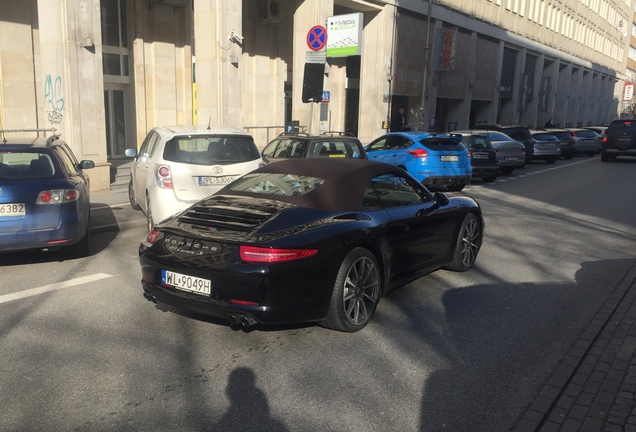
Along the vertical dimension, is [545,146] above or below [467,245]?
above

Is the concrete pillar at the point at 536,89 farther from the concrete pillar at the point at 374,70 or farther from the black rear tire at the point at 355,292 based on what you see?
the black rear tire at the point at 355,292

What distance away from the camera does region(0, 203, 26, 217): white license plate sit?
6582 millimetres

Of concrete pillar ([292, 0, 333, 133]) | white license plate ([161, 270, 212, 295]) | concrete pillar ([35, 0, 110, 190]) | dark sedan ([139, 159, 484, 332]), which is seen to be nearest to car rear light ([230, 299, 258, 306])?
dark sedan ([139, 159, 484, 332])

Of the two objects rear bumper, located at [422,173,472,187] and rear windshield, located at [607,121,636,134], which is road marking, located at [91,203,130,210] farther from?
rear windshield, located at [607,121,636,134]

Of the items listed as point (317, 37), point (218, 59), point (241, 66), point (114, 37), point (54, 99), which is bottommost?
point (54, 99)

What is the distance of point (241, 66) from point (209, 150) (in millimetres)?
10096

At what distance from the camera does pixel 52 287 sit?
6.32 metres

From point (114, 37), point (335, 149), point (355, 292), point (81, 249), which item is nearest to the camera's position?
point (355, 292)

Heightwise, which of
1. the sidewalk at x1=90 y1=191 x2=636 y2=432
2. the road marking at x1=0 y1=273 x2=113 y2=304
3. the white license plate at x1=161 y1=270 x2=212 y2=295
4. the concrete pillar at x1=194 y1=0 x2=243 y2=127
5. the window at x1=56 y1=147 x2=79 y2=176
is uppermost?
the concrete pillar at x1=194 y1=0 x2=243 y2=127

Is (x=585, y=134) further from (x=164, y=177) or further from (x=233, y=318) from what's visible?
(x=233, y=318)

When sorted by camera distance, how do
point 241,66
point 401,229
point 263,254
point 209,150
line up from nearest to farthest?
point 263,254
point 401,229
point 209,150
point 241,66

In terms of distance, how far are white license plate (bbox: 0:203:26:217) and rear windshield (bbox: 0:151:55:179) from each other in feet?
1.28

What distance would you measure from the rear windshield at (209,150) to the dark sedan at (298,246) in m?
2.63

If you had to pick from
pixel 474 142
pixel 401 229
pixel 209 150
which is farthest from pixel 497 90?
pixel 401 229
